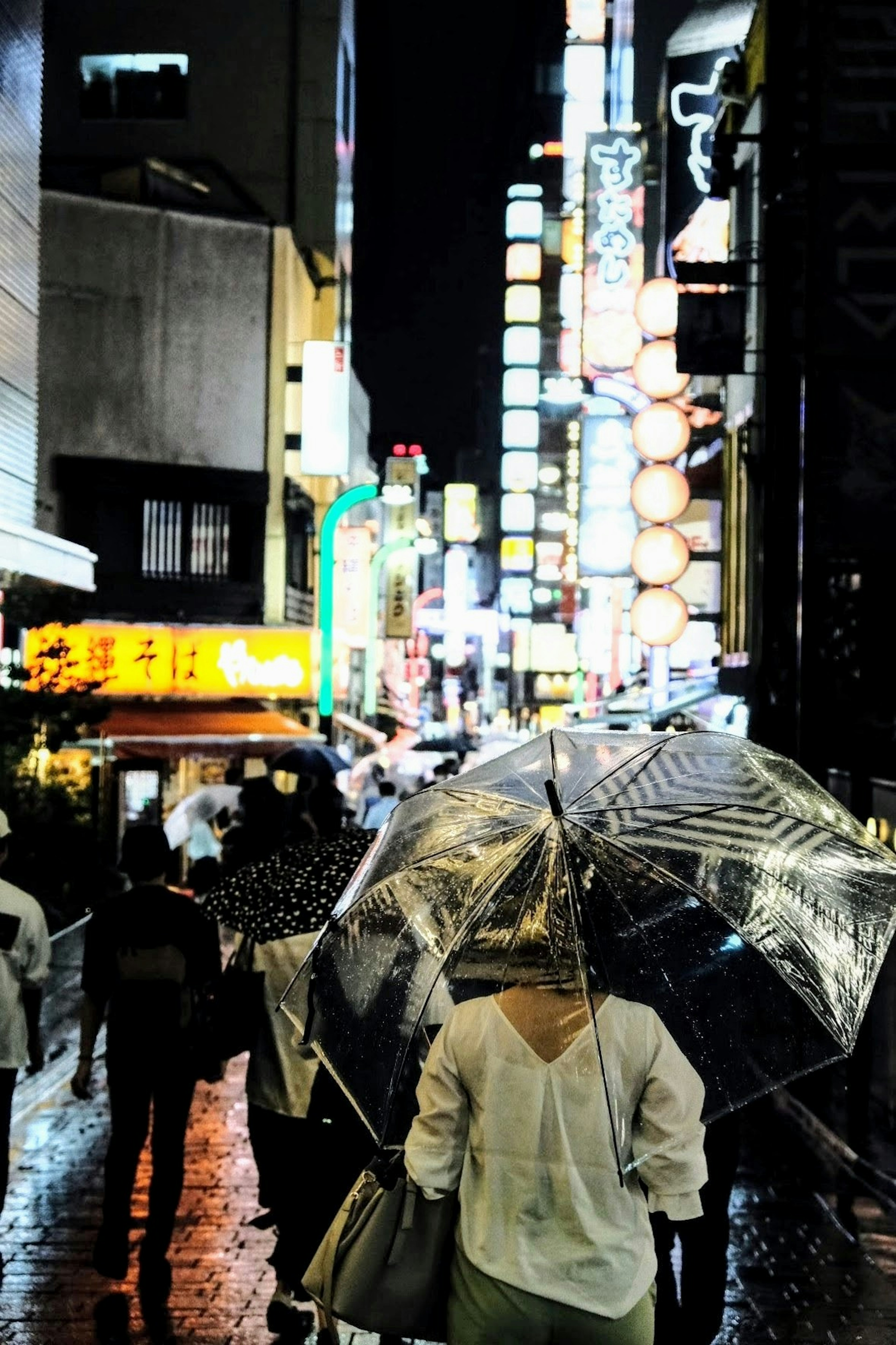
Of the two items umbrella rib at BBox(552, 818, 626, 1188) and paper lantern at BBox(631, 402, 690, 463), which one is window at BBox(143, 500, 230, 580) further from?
umbrella rib at BBox(552, 818, 626, 1188)

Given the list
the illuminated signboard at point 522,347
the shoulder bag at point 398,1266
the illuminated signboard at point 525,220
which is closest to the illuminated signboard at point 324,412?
the illuminated signboard at point 522,347

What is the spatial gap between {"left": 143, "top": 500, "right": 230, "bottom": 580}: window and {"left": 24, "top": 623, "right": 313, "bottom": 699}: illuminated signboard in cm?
166

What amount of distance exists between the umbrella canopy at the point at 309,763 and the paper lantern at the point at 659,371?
6.35 meters

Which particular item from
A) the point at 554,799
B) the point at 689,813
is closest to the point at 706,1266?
the point at 689,813

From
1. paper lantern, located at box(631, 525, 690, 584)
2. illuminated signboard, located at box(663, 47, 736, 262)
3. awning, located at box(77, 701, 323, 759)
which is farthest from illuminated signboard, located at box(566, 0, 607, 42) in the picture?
paper lantern, located at box(631, 525, 690, 584)

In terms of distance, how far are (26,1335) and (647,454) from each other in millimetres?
16083

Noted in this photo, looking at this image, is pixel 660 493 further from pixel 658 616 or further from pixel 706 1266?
pixel 706 1266

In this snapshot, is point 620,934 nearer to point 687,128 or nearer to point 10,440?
point 10,440

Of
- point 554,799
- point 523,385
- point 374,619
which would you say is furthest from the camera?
point 523,385

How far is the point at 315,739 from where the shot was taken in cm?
2431

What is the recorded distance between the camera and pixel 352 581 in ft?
123

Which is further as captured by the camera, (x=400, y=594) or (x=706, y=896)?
(x=400, y=594)

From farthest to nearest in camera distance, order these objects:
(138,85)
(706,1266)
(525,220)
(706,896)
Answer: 1. (525,220)
2. (138,85)
3. (706,1266)
4. (706,896)

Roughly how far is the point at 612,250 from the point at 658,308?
7415mm
